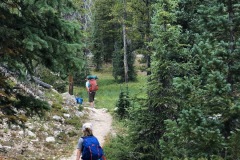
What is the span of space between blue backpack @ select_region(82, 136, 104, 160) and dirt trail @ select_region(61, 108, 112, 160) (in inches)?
267

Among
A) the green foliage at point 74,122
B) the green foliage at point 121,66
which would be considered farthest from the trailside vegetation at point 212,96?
the green foliage at point 121,66

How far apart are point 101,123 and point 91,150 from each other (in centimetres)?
1084

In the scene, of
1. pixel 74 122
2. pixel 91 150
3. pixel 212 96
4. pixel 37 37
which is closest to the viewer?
pixel 212 96

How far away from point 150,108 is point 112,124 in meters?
7.36

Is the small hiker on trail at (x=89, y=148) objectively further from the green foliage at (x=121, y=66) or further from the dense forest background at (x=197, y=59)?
the green foliage at (x=121, y=66)

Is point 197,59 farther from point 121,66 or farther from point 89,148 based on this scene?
point 121,66

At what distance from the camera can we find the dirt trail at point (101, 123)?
15466 millimetres

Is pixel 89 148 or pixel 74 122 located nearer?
pixel 89 148

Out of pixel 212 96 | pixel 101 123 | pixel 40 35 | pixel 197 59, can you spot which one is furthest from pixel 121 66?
pixel 212 96

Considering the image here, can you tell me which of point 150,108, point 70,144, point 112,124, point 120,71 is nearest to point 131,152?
point 150,108

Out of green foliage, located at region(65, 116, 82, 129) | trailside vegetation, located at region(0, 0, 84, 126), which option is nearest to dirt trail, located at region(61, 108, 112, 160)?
green foliage, located at region(65, 116, 82, 129)

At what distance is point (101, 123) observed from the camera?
58.7 feet

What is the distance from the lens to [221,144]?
219 inches

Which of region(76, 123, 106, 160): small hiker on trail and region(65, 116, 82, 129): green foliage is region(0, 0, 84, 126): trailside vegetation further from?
region(65, 116, 82, 129): green foliage
